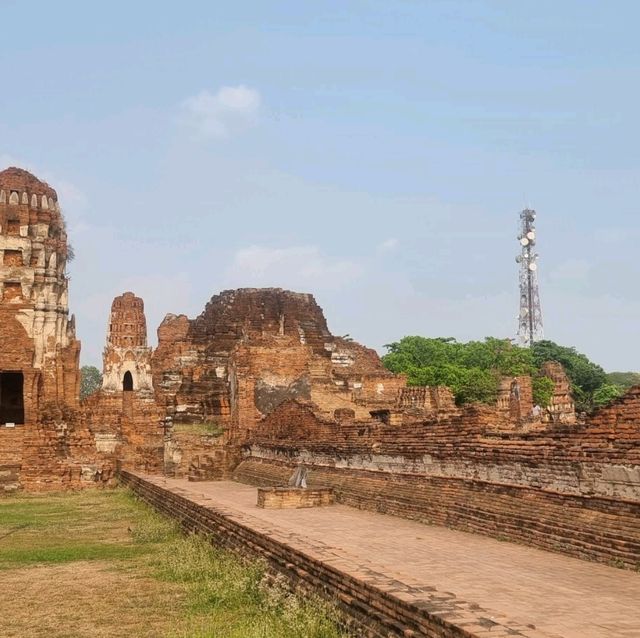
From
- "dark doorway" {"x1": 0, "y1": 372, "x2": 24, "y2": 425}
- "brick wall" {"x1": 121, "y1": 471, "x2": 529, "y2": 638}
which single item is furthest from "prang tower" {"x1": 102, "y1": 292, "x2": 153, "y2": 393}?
"brick wall" {"x1": 121, "y1": 471, "x2": 529, "y2": 638}

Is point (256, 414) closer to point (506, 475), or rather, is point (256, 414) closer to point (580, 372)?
point (506, 475)

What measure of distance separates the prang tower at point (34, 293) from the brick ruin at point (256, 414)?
0.13 ft

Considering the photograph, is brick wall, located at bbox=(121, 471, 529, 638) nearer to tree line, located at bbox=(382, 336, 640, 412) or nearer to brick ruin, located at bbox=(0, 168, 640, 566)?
brick ruin, located at bbox=(0, 168, 640, 566)

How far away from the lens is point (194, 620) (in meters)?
6.32

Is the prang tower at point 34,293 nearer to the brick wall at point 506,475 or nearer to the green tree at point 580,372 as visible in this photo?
the brick wall at point 506,475

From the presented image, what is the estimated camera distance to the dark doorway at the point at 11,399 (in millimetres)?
28734

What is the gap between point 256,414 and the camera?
2130 cm

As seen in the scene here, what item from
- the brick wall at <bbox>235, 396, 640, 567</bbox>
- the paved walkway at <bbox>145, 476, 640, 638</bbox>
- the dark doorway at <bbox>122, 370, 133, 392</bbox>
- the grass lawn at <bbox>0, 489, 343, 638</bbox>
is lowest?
the grass lawn at <bbox>0, 489, 343, 638</bbox>

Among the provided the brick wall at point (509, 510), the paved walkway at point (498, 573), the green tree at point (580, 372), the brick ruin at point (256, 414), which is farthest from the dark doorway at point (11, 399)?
the green tree at point (580, 372)

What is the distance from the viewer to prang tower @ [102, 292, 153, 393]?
24594 millimetres

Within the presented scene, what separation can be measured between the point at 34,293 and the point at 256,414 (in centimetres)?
819

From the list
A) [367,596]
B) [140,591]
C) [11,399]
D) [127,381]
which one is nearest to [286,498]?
[140,591]

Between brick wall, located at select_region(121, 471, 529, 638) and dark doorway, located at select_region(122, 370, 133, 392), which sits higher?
dark doorway, located at select_region(122, 370, 133, 392)

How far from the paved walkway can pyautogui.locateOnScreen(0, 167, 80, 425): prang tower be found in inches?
631
